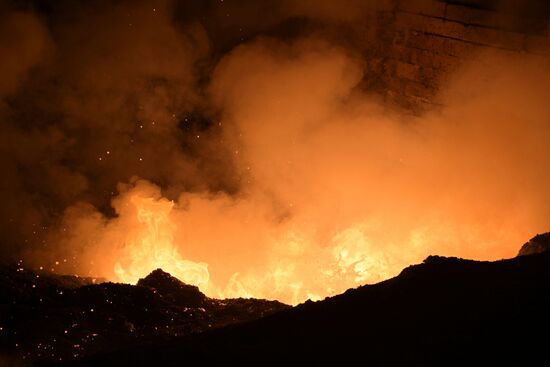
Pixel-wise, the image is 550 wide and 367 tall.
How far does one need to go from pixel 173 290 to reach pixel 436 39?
4853 millimetres

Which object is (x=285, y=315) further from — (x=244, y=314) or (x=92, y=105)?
(x=92, y=105)

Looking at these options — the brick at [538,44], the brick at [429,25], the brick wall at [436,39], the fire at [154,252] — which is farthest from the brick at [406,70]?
the fire at [154,252]

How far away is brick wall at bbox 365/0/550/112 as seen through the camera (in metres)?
6.88

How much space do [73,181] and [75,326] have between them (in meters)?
3.81

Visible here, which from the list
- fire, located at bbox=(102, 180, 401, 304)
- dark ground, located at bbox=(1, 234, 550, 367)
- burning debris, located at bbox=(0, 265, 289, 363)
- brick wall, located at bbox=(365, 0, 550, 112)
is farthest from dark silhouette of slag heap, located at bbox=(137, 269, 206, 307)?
brick wall, located at bbox=(365, 0, 550, 112)

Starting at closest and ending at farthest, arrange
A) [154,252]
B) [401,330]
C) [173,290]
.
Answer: [401,330], [173,290], [154,252]

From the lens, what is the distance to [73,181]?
299 inches

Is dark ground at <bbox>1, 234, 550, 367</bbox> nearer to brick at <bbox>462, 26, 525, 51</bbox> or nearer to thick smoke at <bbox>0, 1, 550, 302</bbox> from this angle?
thick smoke at <bbox>0, 1, 550, 302</bbox>

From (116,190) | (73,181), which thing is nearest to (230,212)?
(116,190)

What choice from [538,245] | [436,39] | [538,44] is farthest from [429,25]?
[538,245]

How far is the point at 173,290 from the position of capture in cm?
477

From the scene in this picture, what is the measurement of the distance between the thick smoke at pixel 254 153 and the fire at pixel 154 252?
52 mm

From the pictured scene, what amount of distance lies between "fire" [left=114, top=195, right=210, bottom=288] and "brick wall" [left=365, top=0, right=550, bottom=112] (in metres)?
3.49

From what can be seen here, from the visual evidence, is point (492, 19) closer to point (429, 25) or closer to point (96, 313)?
point (429, 25)
